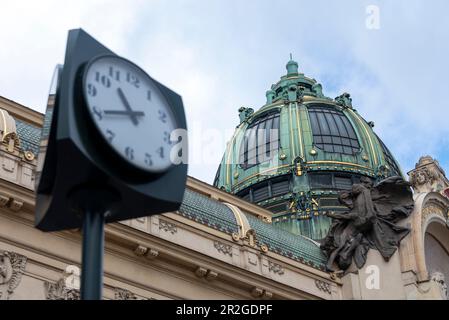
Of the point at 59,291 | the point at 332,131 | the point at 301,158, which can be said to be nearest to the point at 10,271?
the point at 59,291

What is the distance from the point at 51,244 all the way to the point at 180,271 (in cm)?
372

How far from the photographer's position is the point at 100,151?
24.3 feet

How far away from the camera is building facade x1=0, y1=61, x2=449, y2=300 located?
19.3m

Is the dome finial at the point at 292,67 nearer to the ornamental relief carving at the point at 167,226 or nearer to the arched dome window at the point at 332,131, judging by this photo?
the arched dome window at the point at 332,131

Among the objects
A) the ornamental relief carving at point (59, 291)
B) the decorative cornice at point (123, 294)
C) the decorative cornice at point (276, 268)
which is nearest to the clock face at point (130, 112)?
the ornamental relief carving at point (59, 291)

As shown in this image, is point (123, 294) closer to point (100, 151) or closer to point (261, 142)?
point (100, 151)

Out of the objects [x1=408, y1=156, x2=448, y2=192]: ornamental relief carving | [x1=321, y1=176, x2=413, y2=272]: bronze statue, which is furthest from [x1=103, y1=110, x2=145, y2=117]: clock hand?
[x1=408, y1=156, x2=448, y2=192]: ornamental relief carving

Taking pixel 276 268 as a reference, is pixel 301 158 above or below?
above

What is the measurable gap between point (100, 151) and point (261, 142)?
3718 centimetres

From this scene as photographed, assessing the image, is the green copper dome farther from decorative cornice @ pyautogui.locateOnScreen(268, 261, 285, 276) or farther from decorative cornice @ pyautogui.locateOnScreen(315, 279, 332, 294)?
decorative cornice @ pyautogui.locateOnScreen(268, 261, 285, 276)

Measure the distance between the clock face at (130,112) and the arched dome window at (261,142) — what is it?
114 ft
